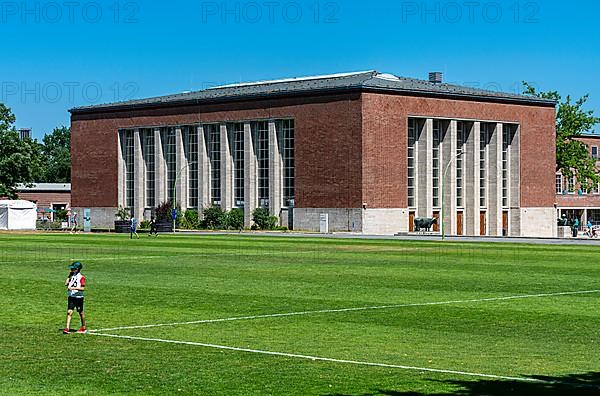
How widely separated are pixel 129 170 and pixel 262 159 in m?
19.3

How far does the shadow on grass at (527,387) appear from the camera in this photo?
15.1m

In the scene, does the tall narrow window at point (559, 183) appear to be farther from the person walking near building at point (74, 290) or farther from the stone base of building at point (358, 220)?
the person walking near building at point (74, 290)

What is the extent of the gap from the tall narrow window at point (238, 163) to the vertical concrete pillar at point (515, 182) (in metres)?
25.8

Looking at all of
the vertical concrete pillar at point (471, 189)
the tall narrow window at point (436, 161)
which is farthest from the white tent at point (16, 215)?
the vertical concrete pillar at point (471, 189)

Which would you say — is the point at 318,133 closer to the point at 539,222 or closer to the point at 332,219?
the point at 332,219

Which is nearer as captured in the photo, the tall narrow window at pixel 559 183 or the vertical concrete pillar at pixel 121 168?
the vertical concrete pillar at pixel 121 168

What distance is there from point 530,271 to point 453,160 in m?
67.5

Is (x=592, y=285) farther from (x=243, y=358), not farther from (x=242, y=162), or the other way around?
(x=242, y=162)

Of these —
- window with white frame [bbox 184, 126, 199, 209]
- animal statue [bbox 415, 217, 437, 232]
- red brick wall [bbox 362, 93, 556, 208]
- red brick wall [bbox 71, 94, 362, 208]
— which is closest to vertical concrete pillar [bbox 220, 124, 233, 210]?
red brick wall [bbox 71, 94, 362, 208]

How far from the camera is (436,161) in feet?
349

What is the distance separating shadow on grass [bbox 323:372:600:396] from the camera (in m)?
15.1

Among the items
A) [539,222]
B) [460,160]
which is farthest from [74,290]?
[539,222]

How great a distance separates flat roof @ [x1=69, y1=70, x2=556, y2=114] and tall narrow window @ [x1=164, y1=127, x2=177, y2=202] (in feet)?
10.5

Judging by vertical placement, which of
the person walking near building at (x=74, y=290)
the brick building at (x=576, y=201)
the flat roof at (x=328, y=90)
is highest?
the flat roof at (x=328, y=90)
